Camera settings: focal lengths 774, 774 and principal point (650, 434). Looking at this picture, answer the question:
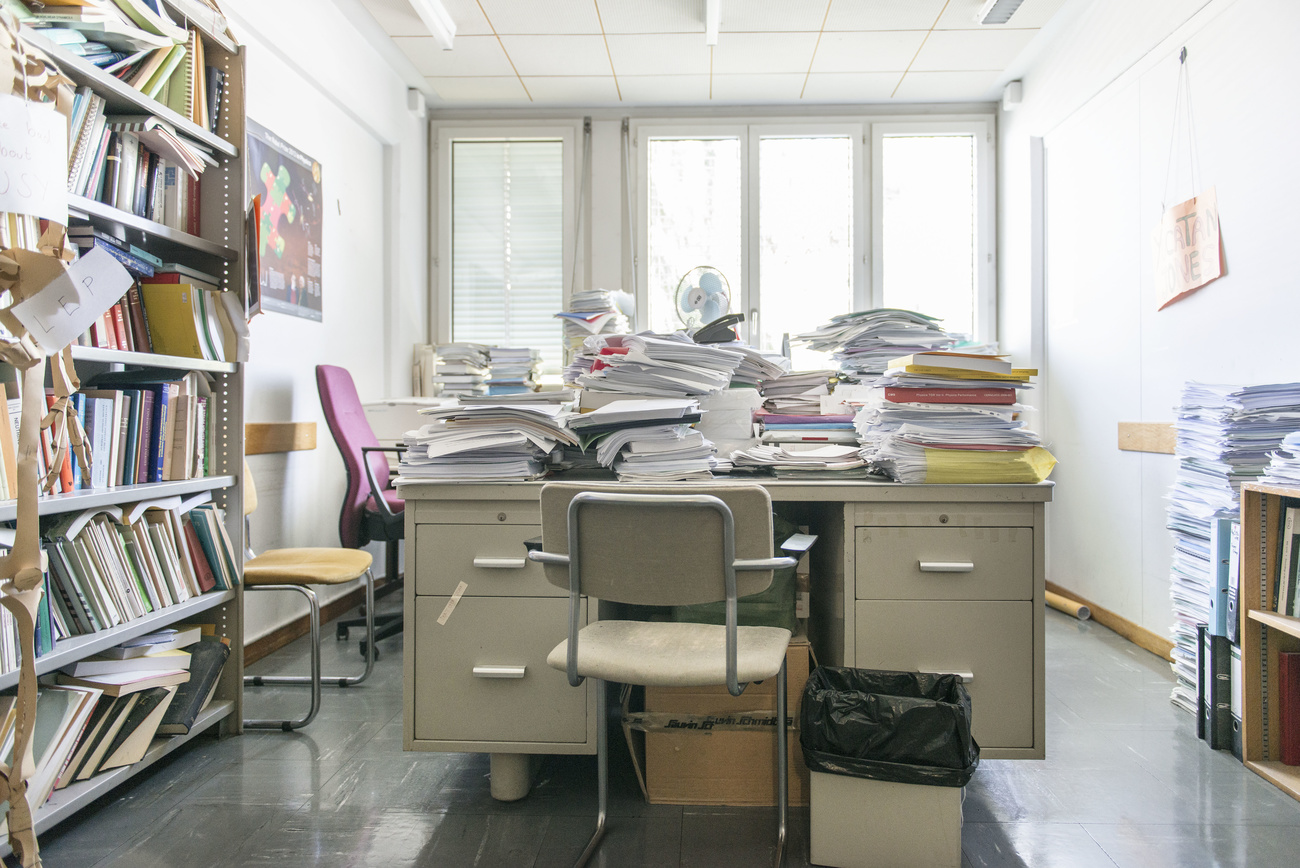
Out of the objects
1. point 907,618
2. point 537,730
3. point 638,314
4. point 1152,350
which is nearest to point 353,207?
point 638,314

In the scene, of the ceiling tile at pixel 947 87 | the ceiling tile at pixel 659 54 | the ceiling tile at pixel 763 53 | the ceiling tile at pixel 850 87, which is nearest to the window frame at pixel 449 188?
the ceiling tile at pixel 659 54

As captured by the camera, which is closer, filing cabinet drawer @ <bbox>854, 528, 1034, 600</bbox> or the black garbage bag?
the black garbage bag

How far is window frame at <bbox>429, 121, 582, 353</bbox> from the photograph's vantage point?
15.9ft

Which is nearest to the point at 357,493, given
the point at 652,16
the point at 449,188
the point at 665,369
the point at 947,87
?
the point at 665,369

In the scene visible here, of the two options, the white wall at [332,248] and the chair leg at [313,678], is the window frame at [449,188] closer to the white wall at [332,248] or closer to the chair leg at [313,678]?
the white wall at [332,248]

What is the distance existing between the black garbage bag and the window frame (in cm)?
362

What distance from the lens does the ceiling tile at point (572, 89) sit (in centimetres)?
443

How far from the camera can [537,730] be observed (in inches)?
71.0

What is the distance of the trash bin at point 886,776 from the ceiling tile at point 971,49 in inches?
139

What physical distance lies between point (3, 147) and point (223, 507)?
4.98ft

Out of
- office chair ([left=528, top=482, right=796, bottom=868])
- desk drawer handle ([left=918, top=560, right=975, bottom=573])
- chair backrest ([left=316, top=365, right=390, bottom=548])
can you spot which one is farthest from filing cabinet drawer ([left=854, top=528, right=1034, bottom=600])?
chair backrest ([left=316, top=365, right=390, bottom=548])

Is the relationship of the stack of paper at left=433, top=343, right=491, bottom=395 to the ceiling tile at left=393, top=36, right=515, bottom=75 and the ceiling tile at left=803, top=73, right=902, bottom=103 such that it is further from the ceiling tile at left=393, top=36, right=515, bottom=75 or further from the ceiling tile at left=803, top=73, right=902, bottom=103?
the ceiling tile at left=803, top=73, right=902, bottom=103

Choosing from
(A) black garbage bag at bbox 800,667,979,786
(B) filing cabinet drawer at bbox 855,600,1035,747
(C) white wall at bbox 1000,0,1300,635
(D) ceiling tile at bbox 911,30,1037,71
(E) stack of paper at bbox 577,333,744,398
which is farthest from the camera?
(D) ceiling tile at bbox 911,30,1037,71

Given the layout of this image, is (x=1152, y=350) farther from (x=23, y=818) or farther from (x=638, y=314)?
(x=23, y=818)
